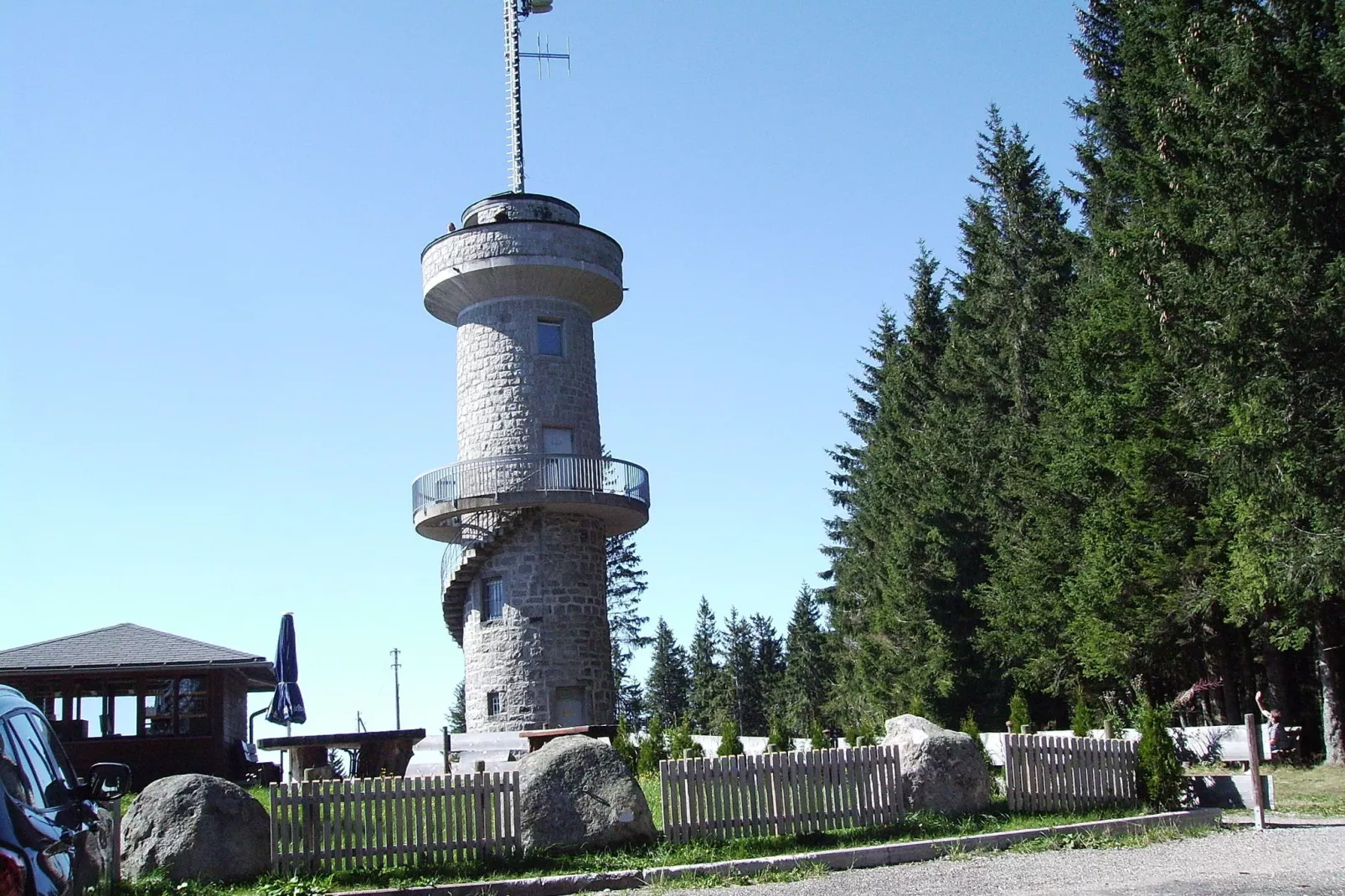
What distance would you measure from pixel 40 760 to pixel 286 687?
17230 millimetres

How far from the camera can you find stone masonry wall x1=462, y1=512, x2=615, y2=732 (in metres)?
25.1

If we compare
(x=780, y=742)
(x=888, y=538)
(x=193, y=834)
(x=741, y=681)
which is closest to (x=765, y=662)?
(x=741, y=681)

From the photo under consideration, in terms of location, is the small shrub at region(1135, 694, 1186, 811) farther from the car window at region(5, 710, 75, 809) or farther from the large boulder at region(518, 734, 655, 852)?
the car window at region(5, 710, 75, 809)

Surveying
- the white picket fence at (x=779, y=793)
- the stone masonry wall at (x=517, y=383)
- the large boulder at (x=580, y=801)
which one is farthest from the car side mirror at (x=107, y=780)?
the stone masonry wall at (x=517, y=383)

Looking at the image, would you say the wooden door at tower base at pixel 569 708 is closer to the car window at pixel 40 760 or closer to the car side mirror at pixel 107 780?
the car side mirror at pixel 107 780

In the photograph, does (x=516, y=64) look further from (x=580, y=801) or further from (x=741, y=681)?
(x=741, y=681)

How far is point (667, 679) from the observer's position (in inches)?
3462

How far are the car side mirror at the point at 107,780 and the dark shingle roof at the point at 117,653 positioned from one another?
16.3 metres

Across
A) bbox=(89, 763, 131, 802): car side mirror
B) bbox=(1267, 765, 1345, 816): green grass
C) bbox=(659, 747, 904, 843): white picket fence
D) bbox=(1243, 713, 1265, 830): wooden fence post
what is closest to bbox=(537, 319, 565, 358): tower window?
bbox=(659, 747, 904, 843): white picket fence

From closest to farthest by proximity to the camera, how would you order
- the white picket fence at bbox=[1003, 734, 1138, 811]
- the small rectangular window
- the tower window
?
the white picket fence at bbox=[1003, 734, 1138, 811] → the small rectangular window → the tower window

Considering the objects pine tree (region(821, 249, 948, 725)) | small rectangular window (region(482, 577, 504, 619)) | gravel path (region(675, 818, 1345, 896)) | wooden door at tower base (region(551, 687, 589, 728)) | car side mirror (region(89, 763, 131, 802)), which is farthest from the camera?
pine tree (region(821, 249, 948, 725))

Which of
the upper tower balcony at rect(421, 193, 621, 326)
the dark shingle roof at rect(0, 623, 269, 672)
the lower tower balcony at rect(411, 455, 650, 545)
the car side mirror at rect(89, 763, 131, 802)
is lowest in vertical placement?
the car side mirror at rect(89, 763, 131, 802)

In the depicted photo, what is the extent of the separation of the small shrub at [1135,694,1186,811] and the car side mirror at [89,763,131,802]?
11.0 meters

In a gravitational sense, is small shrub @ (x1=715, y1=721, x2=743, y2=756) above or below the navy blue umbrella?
below
